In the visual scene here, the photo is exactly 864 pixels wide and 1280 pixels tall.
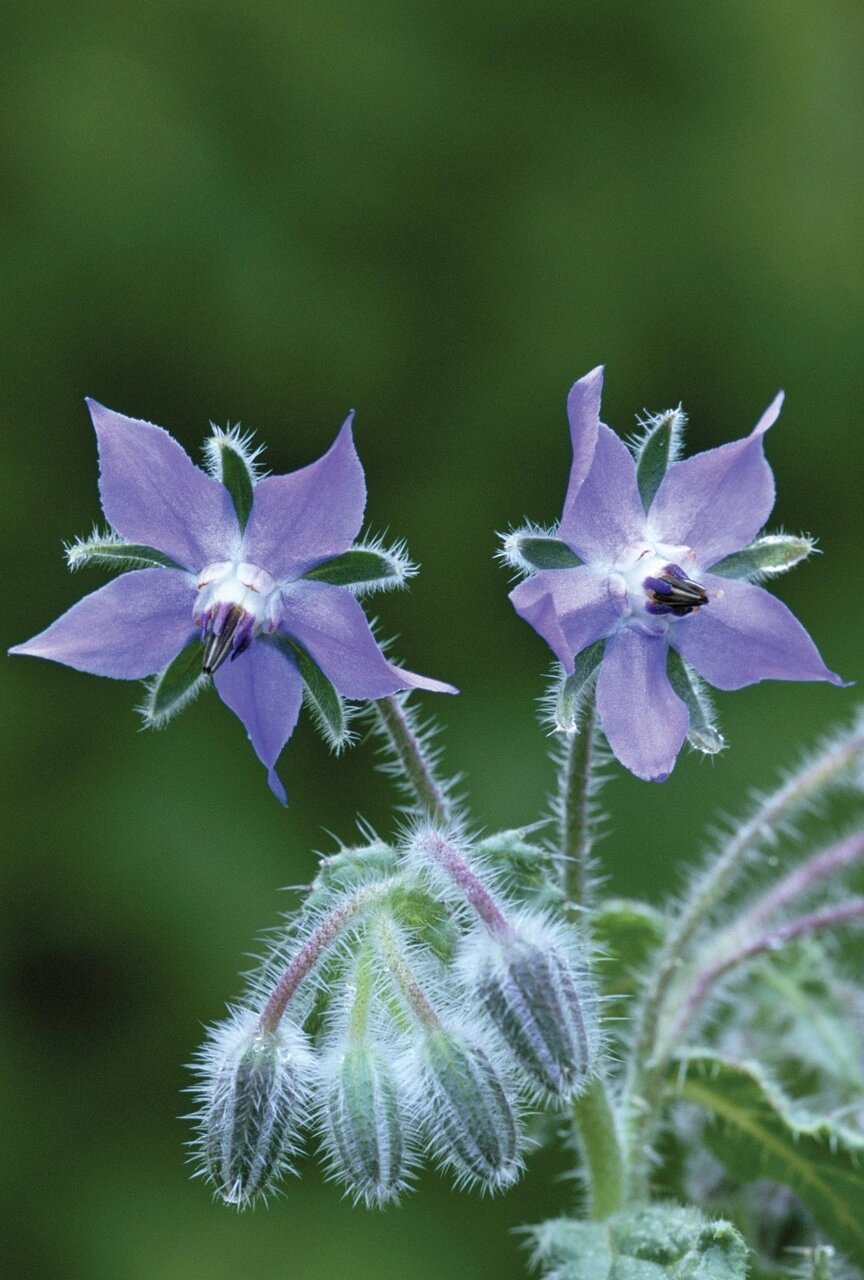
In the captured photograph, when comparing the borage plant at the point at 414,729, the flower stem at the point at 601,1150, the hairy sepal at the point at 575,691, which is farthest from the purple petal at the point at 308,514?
the flower stem at the point at 601,1150

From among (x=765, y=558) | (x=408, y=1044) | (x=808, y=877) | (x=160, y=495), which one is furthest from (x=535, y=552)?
(x=808, y=877)

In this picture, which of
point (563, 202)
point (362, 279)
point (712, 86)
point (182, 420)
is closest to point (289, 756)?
point (182, 420)

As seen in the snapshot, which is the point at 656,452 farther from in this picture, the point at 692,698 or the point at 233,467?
the point at 233,467

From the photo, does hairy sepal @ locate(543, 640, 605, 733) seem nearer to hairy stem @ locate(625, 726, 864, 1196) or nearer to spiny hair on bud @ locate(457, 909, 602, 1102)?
spiny hair on bud @ locate(457, 909, 602, 1102)

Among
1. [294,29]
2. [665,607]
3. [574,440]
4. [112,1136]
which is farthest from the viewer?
[294,29]

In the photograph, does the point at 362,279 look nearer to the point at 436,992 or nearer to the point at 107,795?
the point at 107,795

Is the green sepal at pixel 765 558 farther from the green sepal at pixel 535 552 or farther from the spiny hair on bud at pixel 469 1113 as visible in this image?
the spiny hair on bud at pixel 469 1113

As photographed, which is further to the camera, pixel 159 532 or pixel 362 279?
pixel 362 279
